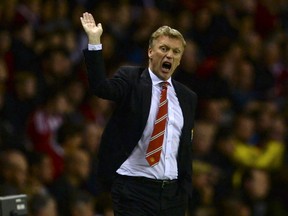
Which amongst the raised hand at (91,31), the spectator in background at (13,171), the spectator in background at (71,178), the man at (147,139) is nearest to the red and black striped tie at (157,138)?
the man at (147,139)

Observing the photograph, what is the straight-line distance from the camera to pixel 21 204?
5617 mm

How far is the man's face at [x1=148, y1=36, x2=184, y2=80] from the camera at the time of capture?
5387 millimetres

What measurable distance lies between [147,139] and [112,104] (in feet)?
14.4

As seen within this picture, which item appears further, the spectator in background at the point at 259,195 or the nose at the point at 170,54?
the spectator in background at the point at 259,195

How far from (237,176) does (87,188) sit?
5.41 feet

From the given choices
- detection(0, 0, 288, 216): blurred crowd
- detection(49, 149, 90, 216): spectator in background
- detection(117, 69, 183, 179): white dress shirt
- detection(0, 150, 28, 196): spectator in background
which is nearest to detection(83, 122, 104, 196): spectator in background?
detection(0, 0, 288, 216): blurred crowd

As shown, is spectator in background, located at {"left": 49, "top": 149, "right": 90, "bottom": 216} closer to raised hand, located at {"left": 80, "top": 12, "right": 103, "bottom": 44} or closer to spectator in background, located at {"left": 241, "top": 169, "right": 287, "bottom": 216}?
spectator in background, located at {"left": 241, "top": 169, "right": 287, "bottom": 216}

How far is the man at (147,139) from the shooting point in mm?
5309

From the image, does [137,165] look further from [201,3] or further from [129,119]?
[201,3]

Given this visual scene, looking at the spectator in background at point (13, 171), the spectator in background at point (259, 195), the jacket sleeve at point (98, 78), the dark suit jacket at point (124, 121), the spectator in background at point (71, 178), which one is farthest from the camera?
the spectator in background at point (259, 195)

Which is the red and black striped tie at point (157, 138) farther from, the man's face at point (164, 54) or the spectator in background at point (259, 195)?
the spectator in background at point (259, 195)

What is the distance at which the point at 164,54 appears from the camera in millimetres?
5379

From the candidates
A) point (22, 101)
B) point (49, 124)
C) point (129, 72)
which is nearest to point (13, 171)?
point (49, 124)

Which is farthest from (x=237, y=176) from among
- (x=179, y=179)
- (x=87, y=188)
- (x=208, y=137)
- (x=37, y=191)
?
(x=179, y=179)
